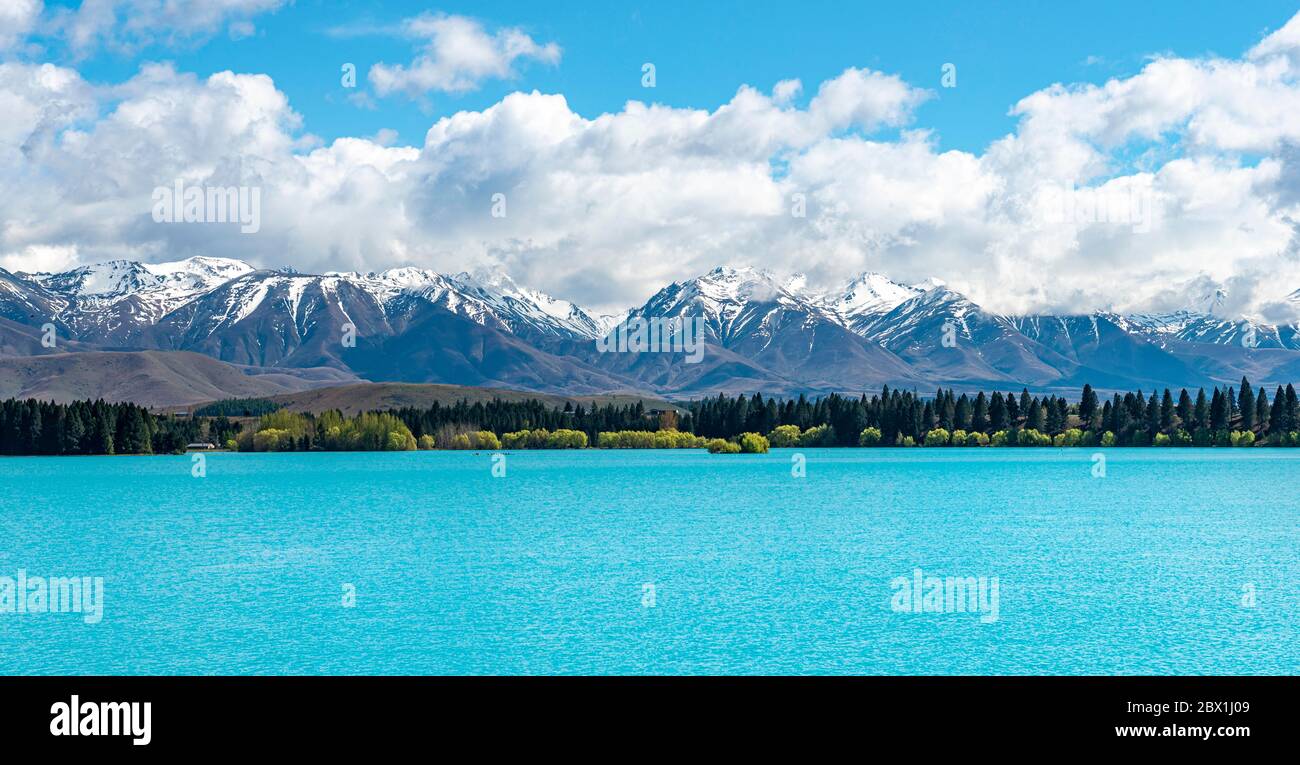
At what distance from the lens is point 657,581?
62.9 m

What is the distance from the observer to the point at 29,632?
4891 cm

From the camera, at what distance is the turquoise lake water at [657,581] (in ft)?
143

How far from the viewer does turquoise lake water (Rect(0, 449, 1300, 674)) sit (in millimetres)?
43625

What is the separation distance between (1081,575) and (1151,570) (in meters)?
5.05

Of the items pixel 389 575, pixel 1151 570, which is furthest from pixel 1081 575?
pixel 389 575
